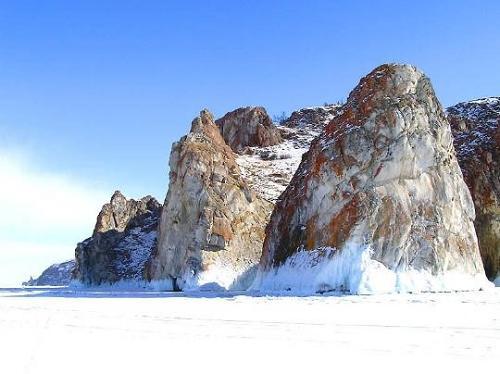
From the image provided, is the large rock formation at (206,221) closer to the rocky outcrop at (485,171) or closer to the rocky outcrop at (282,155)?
the rocky outcrop at (282,155)

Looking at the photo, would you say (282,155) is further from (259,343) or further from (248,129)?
(259,343)

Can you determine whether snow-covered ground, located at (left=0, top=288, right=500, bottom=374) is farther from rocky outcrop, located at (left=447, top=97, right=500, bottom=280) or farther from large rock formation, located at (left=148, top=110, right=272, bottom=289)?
large rock formation, located at (left=148, top=110, right=272, bottom=289)

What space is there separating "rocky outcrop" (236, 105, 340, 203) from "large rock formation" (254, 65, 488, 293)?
41.1 meters

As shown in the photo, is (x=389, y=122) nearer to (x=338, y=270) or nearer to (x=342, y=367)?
(x=338, y=270)

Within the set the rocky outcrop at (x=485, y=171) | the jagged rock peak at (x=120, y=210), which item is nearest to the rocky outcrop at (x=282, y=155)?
the jagged rock peak at (x=120, y=210)

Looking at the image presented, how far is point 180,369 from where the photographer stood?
9047 mm

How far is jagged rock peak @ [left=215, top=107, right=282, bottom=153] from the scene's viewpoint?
421ft

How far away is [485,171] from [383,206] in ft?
91.6

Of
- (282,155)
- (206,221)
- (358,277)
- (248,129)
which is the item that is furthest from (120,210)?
(358,277)

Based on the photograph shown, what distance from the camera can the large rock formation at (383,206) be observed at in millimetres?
33906

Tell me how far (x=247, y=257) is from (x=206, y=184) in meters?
10.7

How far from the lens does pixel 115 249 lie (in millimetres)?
99250

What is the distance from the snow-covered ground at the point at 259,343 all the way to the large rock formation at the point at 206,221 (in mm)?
40086

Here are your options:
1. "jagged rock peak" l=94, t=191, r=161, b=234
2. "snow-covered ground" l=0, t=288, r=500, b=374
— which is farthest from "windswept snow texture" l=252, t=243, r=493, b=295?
"jagged rock peak" l=94, t=191, r=161, b=234
